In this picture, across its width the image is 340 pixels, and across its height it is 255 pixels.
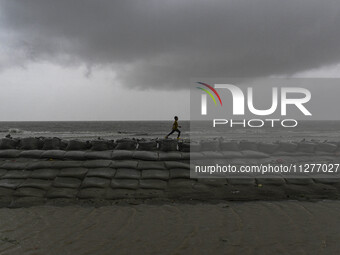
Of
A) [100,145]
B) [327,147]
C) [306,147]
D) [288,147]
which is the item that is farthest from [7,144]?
[327,147]

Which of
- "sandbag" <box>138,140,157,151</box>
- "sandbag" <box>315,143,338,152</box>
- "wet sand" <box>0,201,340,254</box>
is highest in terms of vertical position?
"sandbag" <box>138,140,157,151</box>

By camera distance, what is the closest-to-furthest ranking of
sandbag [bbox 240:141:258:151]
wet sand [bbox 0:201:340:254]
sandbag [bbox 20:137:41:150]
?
1. wet sand [bbox 0:201:340:254]
2. sandbag [bbox 20:137:41:150]
3. sandbag [bbox 240:141:258:151]

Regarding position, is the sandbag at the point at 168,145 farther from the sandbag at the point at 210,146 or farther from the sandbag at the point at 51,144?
the sandbag at the point at 51,144

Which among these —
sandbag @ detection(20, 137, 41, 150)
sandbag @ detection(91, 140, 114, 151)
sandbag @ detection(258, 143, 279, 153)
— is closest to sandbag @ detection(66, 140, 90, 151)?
sandbag @ detection(91, 140, 114, 151)

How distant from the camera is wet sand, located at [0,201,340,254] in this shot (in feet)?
8.70

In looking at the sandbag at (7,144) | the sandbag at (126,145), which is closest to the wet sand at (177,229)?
the sandbag at (126,145)

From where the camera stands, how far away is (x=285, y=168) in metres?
5.18

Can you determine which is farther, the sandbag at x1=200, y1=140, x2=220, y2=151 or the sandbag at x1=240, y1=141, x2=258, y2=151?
the sandbag at x1=240, y1=141, x2=258, y2=151

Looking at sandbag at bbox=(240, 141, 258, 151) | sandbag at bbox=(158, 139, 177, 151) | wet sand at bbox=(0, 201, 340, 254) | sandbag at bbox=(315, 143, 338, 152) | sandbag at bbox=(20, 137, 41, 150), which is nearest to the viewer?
wet sand at bbox=(0, 201, 340, 254)

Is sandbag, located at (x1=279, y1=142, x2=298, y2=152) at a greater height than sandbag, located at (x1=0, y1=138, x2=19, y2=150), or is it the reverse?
sandbag, located at (x1=0, y1=138, x2=19, y2=150)

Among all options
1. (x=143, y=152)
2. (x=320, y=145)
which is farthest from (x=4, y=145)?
(x=320, y=145)

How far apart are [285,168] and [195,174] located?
1901 mm

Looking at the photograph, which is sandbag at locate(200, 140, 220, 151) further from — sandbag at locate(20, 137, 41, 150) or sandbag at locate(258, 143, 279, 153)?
sandbag at locate(20, 137, 41, 150)

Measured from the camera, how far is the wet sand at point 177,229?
265cm
